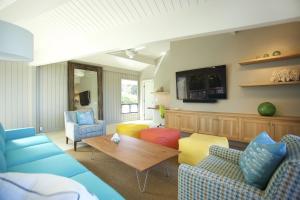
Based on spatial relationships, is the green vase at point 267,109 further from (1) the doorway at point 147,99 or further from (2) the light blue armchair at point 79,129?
(1) the doorway at point 147,99

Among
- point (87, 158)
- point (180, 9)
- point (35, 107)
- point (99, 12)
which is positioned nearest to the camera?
point (180, 9)

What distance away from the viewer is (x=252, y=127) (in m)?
3.54

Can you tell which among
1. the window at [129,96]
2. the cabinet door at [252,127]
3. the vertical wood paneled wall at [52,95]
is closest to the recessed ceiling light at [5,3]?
the vertical wood paneled wall at [52,95]

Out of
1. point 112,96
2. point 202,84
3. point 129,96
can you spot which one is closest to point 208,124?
point 202,84

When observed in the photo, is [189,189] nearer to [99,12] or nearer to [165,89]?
[99,12]

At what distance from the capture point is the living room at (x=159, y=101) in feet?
4.12

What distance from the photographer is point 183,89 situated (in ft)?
16.3

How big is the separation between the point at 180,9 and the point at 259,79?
8.55ft

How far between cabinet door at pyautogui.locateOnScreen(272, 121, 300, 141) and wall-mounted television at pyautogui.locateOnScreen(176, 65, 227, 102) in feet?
4.08

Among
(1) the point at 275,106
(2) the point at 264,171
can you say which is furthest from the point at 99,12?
(1) the point at 275,106

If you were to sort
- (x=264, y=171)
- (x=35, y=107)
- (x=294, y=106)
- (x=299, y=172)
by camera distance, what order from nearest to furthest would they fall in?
(x=299, y=172) → (x=264, y=171) → (x=294, y=106) → (x=35, y=107)

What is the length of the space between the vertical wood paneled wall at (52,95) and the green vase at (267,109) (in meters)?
5.63

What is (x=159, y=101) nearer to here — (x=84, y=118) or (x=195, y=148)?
(x=84, y=118)

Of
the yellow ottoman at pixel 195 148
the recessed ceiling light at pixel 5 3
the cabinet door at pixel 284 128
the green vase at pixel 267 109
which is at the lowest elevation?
the yellow ottoman at pixel 195 148
